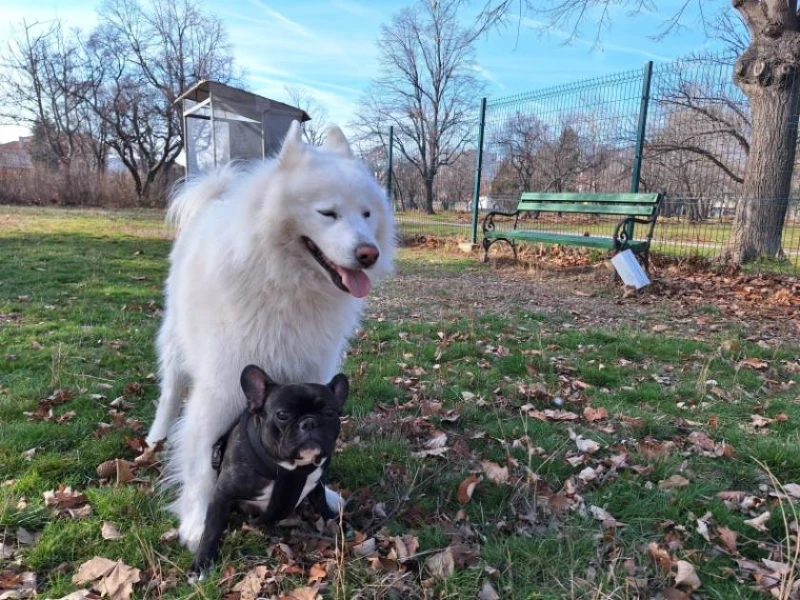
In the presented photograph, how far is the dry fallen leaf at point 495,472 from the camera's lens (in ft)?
7.79

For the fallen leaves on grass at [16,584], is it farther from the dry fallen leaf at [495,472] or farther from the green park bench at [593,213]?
the green park bench at [593,213]

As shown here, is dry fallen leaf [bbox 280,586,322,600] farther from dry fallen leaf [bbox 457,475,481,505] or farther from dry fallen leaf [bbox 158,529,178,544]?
dry fallen leaf [bbox 457,475,481,505]

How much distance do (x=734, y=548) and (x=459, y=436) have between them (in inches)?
51.8

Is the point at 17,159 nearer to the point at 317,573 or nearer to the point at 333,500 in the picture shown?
the point at 333,500

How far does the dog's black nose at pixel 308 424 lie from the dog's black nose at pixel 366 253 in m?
0.60

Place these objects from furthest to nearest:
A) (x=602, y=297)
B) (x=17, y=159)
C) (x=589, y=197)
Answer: (x=17, y=159) < (x=589, y=197) < (x=602, y=297)

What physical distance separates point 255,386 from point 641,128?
815 cm

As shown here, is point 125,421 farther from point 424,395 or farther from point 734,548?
point 734,548

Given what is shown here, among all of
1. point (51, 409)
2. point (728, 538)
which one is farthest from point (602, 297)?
point (51, 409)

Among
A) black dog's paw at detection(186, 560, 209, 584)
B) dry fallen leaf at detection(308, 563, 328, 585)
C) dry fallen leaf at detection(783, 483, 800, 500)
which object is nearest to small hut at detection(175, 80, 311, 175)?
black dog's paw at detection(186, 560, 209, 584)

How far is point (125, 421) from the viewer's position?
289 cm

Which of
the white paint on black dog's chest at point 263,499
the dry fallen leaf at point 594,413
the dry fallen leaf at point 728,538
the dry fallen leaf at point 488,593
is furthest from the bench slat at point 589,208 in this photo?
the white paint on black dog's chest at point 263,499

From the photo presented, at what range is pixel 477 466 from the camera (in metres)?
2.53

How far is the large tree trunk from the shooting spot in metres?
7.26
